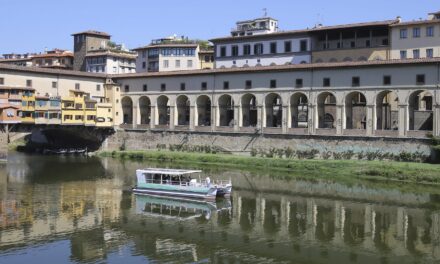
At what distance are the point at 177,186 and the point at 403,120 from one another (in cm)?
2902

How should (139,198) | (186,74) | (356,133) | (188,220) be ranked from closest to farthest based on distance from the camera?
(188,220) < (139,198) < (356,133) < (186,74)

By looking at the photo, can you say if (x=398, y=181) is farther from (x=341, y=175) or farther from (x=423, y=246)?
(x=423, y=246)

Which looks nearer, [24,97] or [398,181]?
[398,181]

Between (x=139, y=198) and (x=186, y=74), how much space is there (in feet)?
121

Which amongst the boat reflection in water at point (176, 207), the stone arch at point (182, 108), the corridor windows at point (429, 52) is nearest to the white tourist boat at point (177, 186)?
the boat reflection in water at point (176, 207)

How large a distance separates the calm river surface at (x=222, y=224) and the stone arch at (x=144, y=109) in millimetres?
33025

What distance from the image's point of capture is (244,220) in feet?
114

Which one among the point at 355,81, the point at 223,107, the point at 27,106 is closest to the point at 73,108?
the point at 27,106

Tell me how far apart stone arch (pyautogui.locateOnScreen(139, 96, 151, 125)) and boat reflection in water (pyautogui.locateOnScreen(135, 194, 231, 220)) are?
4119cm

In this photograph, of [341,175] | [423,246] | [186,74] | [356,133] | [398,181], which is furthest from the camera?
[186,74]

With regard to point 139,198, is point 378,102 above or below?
above

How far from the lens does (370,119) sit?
62312 mm

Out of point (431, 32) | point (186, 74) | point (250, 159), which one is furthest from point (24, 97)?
point (431, 32)

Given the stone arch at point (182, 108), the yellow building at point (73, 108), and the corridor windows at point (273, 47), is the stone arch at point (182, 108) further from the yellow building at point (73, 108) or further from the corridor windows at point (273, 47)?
the corridor windows at point (273, 47)
